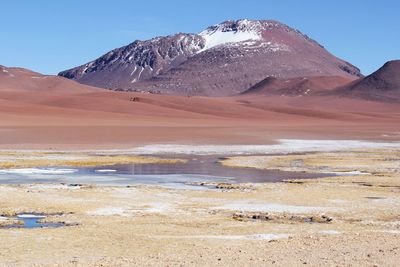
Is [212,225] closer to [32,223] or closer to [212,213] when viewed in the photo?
[212,213]

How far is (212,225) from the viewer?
19.5 m

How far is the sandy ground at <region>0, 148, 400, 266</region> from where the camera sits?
15344 mm

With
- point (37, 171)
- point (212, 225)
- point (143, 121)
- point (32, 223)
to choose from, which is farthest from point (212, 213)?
point (143, 121)

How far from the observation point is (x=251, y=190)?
2808cm

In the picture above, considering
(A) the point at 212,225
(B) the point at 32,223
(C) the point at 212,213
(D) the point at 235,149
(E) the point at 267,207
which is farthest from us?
(D) the point at 235,149

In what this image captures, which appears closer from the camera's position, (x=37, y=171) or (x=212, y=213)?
(x=212, y=213)

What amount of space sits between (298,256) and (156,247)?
10.1 ft

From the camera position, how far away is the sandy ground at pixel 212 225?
1534cm

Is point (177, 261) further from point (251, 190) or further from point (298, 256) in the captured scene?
point (251, 190)

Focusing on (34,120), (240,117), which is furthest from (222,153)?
(240,117)

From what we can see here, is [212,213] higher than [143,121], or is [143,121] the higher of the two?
[143,121]

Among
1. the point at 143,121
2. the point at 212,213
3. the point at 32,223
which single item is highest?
the point at 143,121

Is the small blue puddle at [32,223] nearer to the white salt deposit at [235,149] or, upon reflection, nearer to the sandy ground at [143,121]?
the white salt deposit at [235,149]

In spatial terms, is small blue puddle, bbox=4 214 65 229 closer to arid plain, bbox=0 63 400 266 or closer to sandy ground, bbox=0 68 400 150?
arid plain, bbox=0 63 400 266
